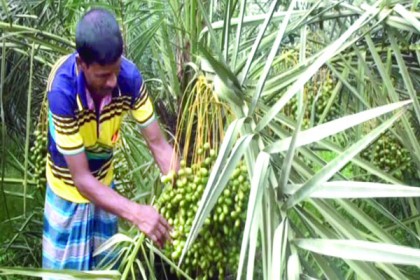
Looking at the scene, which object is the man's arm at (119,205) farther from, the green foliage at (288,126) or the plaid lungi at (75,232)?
the plaid lungi at (75,232)

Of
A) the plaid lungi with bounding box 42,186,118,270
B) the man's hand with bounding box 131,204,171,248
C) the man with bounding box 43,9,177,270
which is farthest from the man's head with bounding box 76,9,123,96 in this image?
the plaid lungi with bounding box 42,186,118,270

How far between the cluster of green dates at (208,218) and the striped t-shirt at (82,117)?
27cm

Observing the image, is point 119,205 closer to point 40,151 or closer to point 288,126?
point 288,126

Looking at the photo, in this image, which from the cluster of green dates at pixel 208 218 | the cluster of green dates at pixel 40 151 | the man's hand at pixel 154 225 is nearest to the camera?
the cluster of green dates at pixel 208 218

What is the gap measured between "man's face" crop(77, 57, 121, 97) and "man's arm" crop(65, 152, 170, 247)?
15cm

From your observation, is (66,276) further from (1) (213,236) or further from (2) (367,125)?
(2) (367,125)

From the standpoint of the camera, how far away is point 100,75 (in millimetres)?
1723

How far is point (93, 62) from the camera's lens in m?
1.68

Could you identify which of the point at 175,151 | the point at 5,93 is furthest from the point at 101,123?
the point at 5,93

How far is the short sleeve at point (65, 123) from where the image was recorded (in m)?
1.76

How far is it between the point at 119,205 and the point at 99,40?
332 millimetres

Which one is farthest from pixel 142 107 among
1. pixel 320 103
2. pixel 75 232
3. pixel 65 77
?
pixel 320 103

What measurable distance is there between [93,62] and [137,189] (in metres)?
0.67

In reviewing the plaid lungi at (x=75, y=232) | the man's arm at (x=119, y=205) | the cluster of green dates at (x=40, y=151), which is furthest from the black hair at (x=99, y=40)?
the cluster of green dates at (x=40, y=151)
